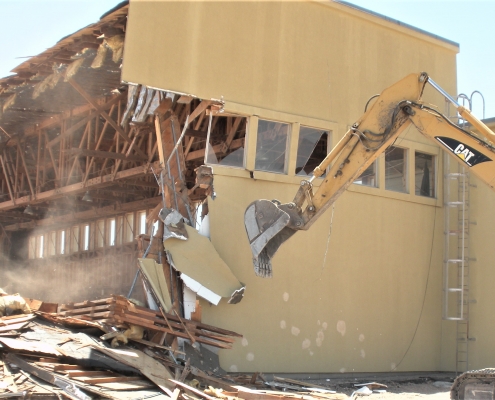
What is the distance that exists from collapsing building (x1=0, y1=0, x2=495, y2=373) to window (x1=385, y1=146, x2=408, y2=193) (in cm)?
3

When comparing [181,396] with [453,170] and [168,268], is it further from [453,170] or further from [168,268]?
[453,170]

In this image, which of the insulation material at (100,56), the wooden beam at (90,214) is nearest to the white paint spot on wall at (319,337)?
the insulation material at (100,56)

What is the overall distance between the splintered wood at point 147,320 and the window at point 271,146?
3697 millimetres

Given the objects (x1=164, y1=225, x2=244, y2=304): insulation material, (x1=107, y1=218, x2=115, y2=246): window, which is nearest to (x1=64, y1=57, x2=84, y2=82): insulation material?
(x1=164, y1=225, x2=244, y2=304): insulation material

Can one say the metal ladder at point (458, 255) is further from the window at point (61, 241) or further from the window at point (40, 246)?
the window at point (40, 246)

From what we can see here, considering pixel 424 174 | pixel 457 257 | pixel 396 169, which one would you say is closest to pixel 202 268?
pixel 396 169

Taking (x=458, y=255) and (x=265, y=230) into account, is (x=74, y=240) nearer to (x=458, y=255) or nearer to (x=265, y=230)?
(x=458, y=255)

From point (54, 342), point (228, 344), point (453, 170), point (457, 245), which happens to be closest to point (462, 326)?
point (457, 245)

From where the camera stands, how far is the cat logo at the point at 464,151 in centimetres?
995

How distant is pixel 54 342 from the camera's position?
35.7 feet

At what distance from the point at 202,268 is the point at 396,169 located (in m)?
6.03

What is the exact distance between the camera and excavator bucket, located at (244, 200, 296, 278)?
10844 millimetres

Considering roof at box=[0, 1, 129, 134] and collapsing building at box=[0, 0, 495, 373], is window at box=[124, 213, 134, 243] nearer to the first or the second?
roof at box=[0, 1, 129, 134]

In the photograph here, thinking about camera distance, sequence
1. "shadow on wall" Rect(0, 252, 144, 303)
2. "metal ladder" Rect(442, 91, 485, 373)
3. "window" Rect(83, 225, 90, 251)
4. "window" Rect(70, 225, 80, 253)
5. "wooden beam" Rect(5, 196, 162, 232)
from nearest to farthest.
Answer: "metal ladder" Rect(442, 91, 485, 373) → "wooden beam" Rect(5, 196, 162, 232) → "shadow on wall" Rect(0, 252, 144, 303) → "window" Rect(83, 225, 90, 251) → "window" Rect(70, 225, 80, 253)
